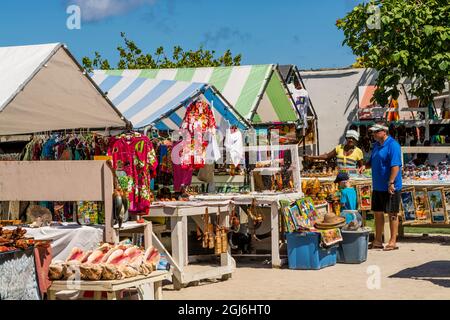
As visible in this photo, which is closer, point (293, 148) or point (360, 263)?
point (360, 263)

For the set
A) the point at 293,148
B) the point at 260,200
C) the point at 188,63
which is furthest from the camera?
the point at 188,63

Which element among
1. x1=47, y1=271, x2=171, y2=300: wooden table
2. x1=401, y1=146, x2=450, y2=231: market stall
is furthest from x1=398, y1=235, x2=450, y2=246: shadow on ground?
x1=47, y1=271, x2=171, y2=300: wooden table

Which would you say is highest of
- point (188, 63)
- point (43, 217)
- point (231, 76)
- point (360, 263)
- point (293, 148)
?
point (188, 63)

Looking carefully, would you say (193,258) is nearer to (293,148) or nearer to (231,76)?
(293,148)

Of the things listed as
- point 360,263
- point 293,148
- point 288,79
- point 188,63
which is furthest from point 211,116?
point 188,63

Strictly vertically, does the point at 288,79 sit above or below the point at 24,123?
above

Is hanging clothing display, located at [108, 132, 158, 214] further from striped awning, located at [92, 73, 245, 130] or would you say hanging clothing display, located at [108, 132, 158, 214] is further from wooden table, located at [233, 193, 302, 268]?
striped awning, located at [92, 73, 245, 130]

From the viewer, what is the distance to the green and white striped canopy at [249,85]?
16.5m

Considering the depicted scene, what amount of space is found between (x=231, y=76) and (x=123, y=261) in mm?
10290

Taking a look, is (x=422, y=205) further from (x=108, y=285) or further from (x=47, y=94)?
(x=108, y=285)

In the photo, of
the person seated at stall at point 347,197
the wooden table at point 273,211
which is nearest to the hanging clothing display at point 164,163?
the wooden table at point 273,211

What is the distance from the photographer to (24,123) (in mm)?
9344

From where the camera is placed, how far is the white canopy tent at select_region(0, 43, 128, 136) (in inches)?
362

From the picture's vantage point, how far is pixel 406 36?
1800 cm
